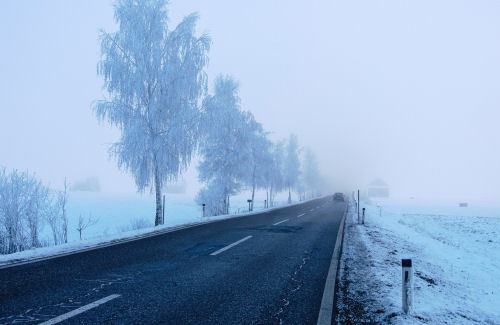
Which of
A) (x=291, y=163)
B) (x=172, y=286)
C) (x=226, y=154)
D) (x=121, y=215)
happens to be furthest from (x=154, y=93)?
(x=291, y=163)

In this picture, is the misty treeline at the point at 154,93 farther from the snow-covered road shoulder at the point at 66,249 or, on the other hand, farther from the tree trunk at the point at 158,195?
the snow-covered road shoulder at the point at 66,249

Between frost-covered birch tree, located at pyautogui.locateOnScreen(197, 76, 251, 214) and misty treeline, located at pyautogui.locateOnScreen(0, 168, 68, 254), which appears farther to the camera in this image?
frost-covered birch tree, located at pyautogui.locateOnScreen(197, 76, 251, 214)

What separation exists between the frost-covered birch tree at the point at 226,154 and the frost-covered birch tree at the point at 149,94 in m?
8.30

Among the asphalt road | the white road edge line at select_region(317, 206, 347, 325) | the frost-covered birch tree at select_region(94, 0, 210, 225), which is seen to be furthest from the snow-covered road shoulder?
the white road edge line at select_region(317, 206, 347, 325)

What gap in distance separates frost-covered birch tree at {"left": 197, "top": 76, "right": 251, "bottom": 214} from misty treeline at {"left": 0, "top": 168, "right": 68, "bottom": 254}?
12.5 m

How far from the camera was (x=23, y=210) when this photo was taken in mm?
10625

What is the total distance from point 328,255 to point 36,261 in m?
6.53

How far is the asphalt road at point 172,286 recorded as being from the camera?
3494 millimetres

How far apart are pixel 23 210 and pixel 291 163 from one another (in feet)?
129

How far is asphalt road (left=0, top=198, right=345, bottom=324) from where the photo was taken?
3494mm

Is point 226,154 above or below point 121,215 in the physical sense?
above

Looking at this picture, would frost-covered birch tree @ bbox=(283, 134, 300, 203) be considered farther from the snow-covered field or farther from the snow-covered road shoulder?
the snow-covered road shoulder

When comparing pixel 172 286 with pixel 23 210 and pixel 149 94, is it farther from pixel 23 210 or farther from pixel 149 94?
pixel 149 94

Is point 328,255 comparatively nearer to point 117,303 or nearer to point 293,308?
point 293,308
